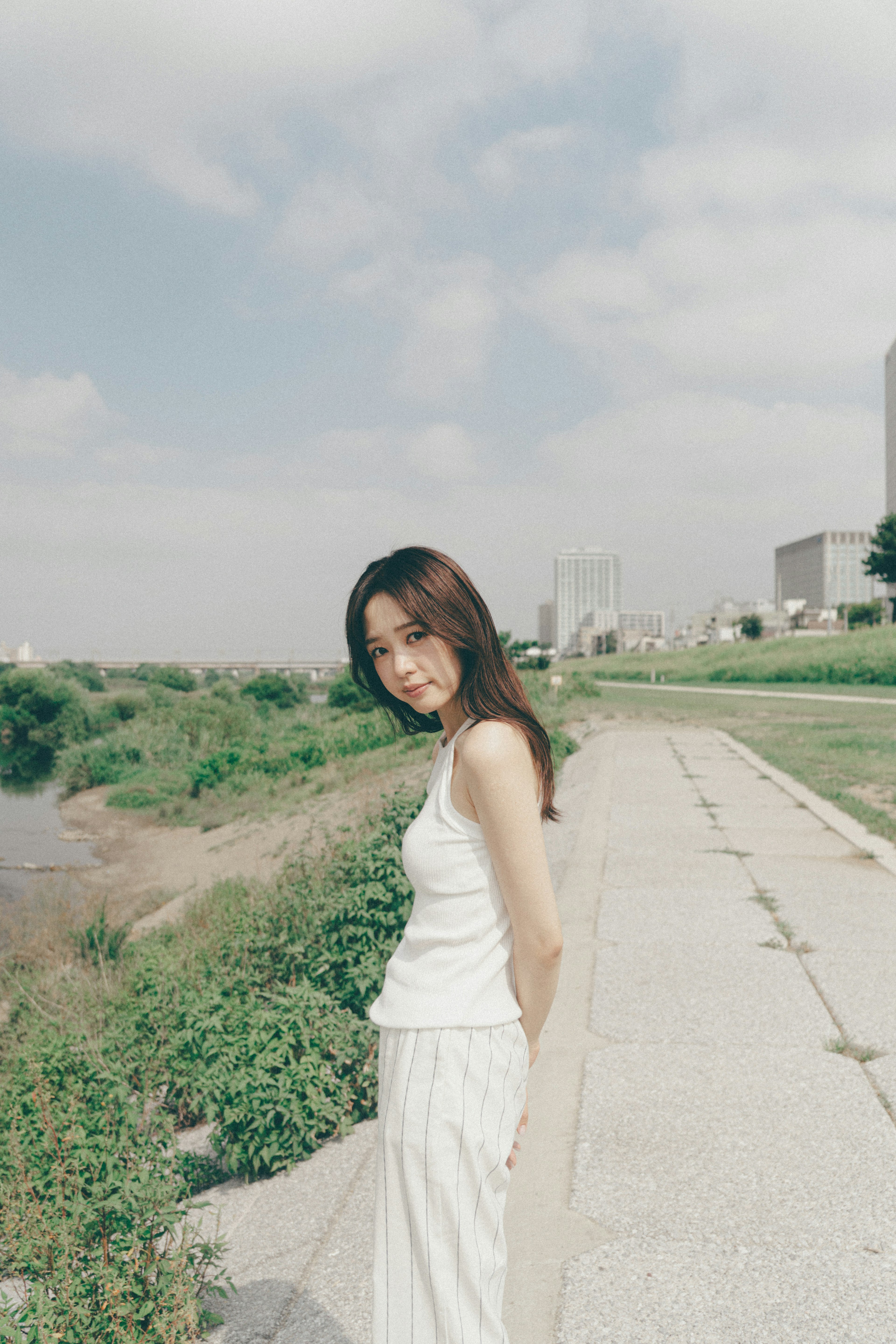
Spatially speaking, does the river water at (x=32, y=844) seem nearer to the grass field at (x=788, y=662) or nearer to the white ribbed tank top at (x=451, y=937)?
the white ribbed tank top at (x=451, y=937)

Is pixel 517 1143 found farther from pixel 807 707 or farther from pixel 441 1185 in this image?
pixel 807 707

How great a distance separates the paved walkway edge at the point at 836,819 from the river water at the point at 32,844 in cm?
1225

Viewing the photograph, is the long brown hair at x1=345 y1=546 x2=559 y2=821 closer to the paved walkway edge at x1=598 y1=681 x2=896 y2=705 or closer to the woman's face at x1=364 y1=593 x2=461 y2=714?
the woman's face at x1=364 y1=593 x2=461 y2=714

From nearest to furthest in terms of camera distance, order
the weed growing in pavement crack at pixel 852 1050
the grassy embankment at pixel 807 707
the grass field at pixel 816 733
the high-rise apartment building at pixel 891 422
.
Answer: the weed growing in pavement crack at pixel 852 1050
the grass field at pixel 816 733
the grassy embankment at pixel 807 707
the high-rise apartment building at pixel 891 422

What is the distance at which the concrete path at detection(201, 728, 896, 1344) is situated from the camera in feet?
7.64

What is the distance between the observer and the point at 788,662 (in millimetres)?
47094

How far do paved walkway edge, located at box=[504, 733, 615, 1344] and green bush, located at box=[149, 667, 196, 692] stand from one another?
5630 cm

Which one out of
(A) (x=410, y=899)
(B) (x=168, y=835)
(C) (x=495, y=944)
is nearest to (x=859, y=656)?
(B) (x=168, y=835)

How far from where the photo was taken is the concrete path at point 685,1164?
7.64ft

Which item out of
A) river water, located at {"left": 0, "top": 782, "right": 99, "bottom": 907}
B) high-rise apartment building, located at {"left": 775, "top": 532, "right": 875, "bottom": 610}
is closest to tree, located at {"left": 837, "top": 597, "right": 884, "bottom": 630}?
river water, located at {"left": 0, "top": 782, "right": 99, "bottom": 907}

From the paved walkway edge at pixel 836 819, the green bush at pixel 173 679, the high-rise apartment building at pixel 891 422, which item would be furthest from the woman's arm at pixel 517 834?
the high-rise apartment building at pixel 891 422

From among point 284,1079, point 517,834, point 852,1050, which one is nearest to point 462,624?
point 517,834

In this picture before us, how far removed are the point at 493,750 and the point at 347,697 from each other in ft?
133

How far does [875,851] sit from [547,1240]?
6.08 m
